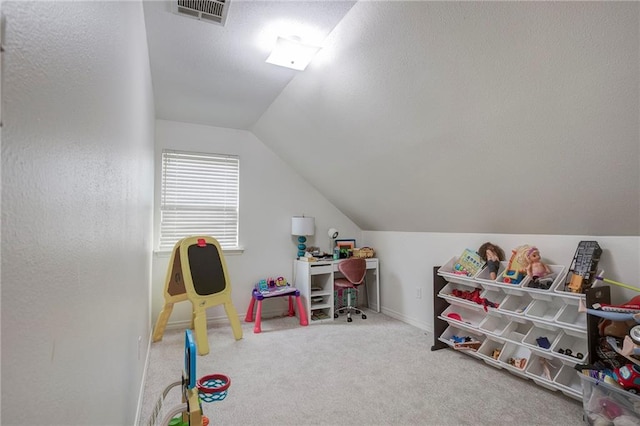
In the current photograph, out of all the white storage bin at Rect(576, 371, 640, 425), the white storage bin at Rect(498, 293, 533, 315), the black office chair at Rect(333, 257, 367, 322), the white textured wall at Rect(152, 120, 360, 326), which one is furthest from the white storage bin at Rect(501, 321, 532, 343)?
the white textured wall at Rect(152, 120, 360, 326)

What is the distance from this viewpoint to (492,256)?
2867mm

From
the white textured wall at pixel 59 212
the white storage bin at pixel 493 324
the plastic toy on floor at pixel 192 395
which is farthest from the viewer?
the white storage bin at pixel 493 324

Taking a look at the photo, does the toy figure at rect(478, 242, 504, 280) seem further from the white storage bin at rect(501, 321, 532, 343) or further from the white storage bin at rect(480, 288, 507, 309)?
the white storage bin at rect(501, 321, 532, 343)

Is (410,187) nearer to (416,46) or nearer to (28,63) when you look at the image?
(416,46)

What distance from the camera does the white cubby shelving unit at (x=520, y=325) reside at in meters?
2.24

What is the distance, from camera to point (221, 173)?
4.14 m

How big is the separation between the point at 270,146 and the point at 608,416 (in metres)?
3.93

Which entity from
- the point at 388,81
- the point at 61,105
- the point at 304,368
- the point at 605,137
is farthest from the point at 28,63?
the point at 304,368

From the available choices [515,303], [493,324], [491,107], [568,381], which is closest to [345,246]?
[493,324]

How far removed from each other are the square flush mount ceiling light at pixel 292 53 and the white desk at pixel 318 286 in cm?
230

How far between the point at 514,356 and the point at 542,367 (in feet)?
0.92

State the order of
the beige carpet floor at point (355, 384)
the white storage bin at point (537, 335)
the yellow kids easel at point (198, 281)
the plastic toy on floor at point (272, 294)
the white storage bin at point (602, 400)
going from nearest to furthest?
the white storage bin at point (602, 400) < the beige carpet floor at point (355, 384) < the white storage bin at point (537, 335) < the yellow kids easel at point (198, 281) < the plastic toy on floor at point (272, 294)

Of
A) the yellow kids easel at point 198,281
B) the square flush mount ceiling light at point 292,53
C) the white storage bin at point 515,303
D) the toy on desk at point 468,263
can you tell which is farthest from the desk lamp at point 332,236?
the square flush mount ceiling light at point 292,53

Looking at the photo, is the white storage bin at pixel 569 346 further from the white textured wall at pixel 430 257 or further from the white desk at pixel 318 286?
the white desk at pixel 318 286
